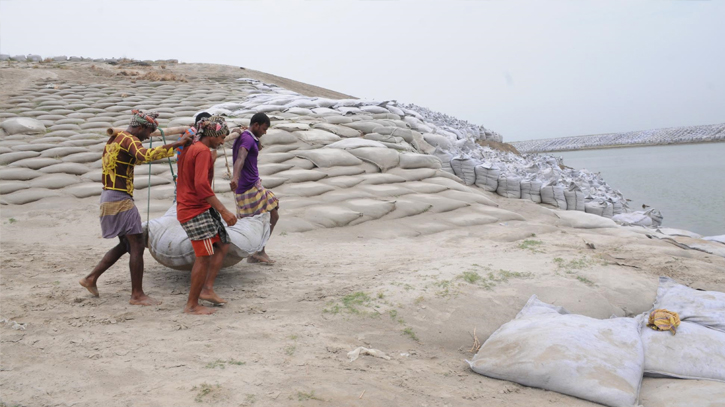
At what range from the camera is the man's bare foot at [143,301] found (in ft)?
7.90

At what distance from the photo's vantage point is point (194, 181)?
2264 mm

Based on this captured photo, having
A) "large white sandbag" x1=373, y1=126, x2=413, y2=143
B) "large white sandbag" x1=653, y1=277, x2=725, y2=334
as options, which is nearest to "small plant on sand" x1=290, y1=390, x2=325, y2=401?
"large white sandbag" x1=653, y1=277, x2=725, y2=334

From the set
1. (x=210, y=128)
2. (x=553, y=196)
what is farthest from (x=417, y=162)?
(x=210, y=128)

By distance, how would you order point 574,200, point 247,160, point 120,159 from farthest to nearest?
point 574,200 → point 247,160 → point 120,159

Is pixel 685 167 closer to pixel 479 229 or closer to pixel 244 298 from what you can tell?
pixel 479 229

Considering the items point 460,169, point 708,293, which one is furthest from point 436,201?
point 708,293

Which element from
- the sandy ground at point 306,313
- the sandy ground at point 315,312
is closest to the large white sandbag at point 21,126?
the sandy ground at point 315,312

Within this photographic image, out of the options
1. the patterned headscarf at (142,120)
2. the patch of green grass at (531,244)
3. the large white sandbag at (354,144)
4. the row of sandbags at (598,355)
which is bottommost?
the patch of green grass at (531,244)

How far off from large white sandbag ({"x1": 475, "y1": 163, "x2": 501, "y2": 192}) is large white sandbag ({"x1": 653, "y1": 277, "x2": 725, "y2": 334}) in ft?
10.2

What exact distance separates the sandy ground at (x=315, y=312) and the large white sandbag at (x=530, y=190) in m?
1.46

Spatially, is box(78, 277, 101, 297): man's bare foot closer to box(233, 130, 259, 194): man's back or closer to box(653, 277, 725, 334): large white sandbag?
box(233, 130, 259, 194): man's back

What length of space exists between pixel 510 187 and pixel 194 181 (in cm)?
426

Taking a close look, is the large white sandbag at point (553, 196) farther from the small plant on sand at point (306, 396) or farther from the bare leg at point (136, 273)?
the small plant on sand at point (306, 396)

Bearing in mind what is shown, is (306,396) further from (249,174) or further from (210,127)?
(249,174)
